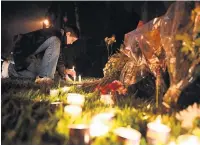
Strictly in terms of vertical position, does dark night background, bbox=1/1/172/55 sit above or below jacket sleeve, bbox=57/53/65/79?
above

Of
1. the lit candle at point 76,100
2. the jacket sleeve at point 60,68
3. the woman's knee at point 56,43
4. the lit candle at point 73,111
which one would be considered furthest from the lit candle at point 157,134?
the jacket sleeve at point 60,68

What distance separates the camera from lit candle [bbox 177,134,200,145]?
6.05 ft

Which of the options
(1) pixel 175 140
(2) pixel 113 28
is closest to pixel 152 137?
(1) pixel 175 140

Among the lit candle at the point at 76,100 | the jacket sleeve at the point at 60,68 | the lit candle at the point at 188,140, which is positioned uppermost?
the jacket sleeve at the point at 60,68

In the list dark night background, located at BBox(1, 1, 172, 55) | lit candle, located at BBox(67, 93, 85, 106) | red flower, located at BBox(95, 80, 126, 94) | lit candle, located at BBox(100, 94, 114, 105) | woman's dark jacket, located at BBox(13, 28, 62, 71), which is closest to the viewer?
lit candle, located at BBox(67, 93, 85, 106)

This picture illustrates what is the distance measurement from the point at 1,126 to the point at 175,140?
1.01 meters

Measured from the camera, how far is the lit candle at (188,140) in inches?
72.6

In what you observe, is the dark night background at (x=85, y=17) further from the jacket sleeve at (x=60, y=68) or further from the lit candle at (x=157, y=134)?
the lit candle at (x=157, y=134)

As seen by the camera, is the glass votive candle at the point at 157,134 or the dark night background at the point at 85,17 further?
the dark night background at the point at 85,17

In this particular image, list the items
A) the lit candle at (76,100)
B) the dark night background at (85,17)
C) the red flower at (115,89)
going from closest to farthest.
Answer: the lit candle at (76,100)
the red flower at (115,89)
the dark night background at (85,17)

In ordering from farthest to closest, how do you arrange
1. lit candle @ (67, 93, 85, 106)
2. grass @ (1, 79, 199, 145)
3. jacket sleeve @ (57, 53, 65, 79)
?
jacket sleeve @ (57, 53, 65, 79), lit candle @ (67, 93, 85, 106), grass @ (1, 79, 199, 145)

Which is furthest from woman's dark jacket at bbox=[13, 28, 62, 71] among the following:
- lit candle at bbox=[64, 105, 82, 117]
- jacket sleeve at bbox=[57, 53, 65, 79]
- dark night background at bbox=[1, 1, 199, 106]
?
lit candle at bbox=[64, 105, 82, 117]

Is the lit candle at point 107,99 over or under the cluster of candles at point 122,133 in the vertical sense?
over

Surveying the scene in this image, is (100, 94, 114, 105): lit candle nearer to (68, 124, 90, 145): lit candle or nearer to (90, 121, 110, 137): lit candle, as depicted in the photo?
(90, 121, 110, 137): lit candle
